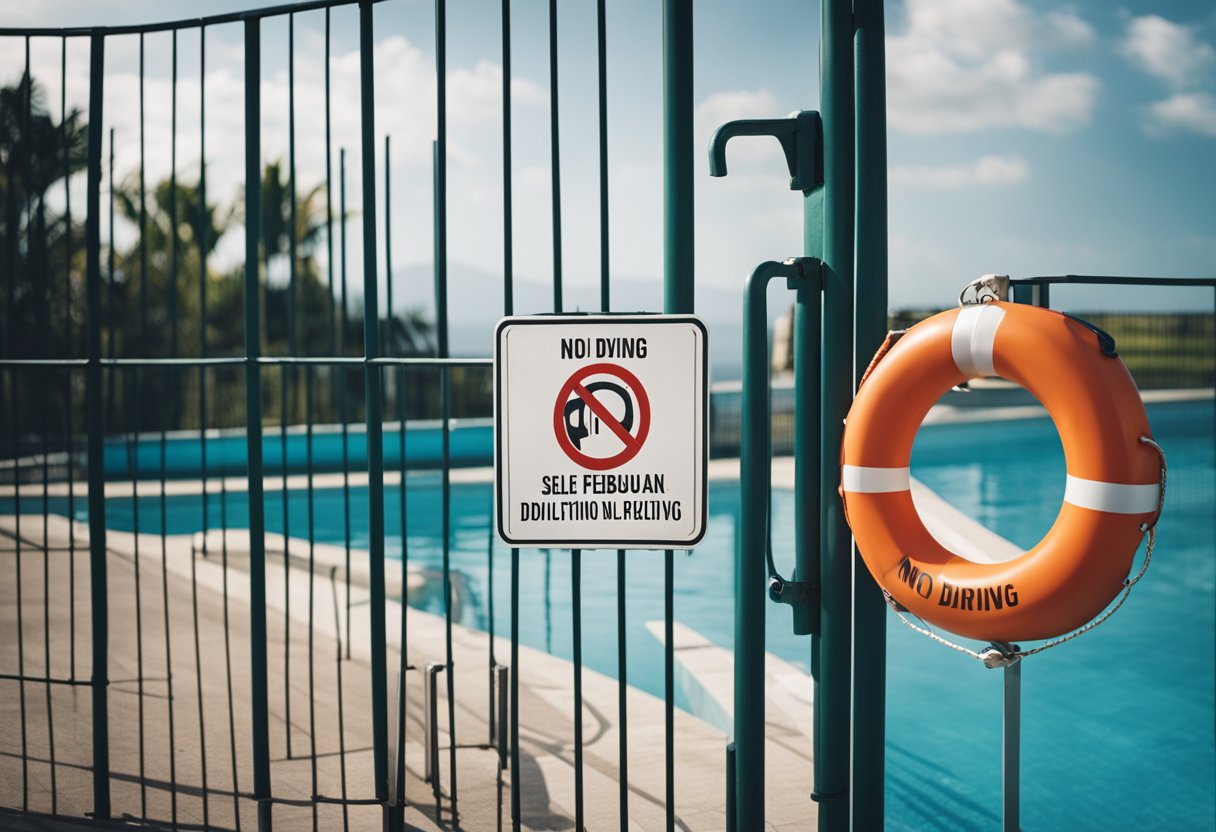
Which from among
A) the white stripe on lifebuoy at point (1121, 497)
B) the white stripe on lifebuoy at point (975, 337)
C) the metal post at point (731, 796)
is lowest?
the metal post at point (731, 796)

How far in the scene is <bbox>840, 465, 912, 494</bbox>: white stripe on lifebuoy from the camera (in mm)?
1724

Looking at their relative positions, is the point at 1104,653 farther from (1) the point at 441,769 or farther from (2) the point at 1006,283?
(2) the point at 1006,283

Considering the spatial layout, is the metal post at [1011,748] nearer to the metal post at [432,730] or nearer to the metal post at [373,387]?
the metal post at [373,387]

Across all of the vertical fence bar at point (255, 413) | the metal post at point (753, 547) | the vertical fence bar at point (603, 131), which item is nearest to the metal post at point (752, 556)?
the metal post at point (753, 547)

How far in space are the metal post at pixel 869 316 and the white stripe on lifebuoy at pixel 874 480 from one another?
6.7 inches

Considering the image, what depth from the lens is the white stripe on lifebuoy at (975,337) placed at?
5.56ft

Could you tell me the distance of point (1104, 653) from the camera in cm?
609

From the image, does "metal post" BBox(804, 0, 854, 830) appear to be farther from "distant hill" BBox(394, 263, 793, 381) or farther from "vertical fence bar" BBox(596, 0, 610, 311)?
"distant hill" BBox(394, 263, 793, 381)

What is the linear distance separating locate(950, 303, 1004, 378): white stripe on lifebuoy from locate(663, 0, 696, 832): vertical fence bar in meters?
0.46

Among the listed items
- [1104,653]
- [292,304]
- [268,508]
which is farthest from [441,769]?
[268,508]

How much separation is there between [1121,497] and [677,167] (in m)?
0.92

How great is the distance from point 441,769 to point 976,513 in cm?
837

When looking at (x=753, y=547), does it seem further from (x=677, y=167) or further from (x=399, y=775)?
(x=399, y=775)

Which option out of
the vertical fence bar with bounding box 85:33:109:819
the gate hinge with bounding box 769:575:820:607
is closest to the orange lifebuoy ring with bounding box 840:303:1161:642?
the gate hinge with bounding box 769:575:820:607
